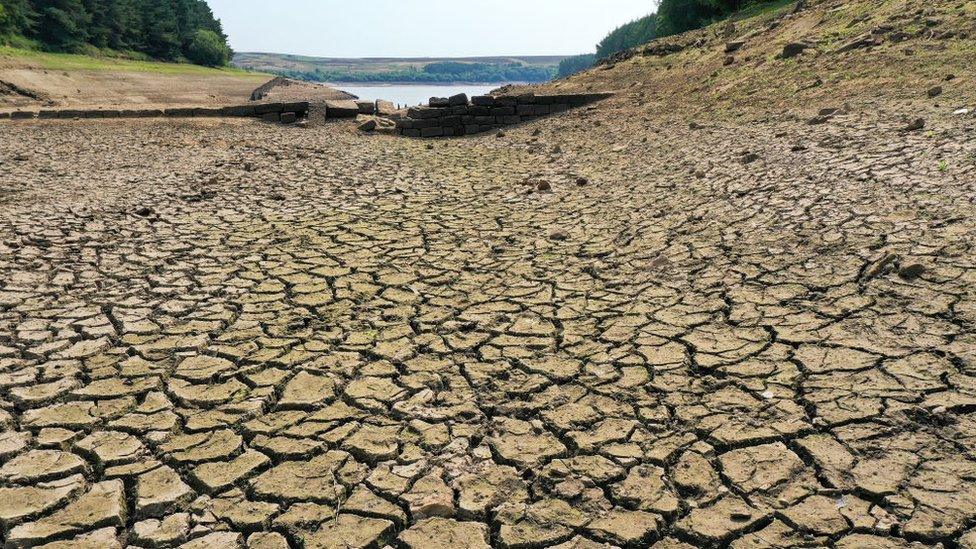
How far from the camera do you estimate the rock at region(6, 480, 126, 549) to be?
246cm

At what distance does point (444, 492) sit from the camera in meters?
2.71

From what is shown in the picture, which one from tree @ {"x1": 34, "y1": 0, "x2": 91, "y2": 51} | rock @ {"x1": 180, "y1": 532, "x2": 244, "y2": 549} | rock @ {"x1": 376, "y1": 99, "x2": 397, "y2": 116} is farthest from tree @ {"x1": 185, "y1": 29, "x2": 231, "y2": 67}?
rock @ {"x1": 180, "y1": 532, "x2": 244, "y2": 549}

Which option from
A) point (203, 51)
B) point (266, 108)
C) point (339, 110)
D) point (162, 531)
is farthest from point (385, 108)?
point (203, 51)

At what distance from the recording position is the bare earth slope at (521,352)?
256 cm

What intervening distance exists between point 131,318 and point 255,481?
6.99ft

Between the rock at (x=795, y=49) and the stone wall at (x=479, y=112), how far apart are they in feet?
11.9

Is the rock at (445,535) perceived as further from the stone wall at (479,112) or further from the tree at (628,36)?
the tree at (628,36)

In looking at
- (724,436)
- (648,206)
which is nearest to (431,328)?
(724,436)

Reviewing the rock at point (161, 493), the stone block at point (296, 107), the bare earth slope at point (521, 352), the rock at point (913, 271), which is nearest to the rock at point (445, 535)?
the bare earth slope at point (521, 352)

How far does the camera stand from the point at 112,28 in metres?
41.8

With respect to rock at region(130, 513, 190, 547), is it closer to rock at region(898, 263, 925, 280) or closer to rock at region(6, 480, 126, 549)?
rock at region(6, 480, 126, 549)

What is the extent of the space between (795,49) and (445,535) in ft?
36.9

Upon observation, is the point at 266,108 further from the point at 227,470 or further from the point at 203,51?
the point at 203,51

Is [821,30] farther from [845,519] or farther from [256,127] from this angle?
[845,519]
